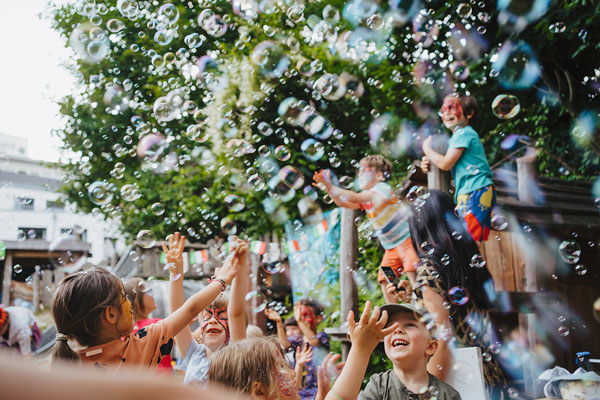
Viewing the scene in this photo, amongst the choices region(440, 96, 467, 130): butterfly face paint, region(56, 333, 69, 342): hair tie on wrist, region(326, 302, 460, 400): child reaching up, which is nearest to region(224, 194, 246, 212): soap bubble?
region(440, 96, 467, 130): butterfly face paint

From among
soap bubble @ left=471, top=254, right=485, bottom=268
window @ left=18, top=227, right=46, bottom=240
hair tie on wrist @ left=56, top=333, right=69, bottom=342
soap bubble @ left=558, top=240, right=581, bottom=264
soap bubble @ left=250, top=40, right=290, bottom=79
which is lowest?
hair tie on wrist @ left=56, top=333, right=69, bottom=342

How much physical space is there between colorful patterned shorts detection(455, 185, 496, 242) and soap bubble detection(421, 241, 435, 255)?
663 mm

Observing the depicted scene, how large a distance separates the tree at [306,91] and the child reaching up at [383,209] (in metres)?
0.42

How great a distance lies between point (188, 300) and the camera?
2.64 meters

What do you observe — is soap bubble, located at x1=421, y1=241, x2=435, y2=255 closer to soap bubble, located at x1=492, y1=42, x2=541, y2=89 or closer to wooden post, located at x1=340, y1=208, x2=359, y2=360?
wooden post, located at x1=340, y1=208, x2=359, y2=360

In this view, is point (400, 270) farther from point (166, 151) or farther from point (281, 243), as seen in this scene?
point (166, 151)

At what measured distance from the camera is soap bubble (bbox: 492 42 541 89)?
6379mm

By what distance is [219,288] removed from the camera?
2.73m

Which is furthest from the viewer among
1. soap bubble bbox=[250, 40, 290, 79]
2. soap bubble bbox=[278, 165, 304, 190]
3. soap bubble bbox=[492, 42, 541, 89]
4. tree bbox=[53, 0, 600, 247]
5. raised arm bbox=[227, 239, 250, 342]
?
soap bubble bbox=[250, 40, 290, 79]

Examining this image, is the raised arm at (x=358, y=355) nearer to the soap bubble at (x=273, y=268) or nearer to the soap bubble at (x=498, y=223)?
the soap bubble at (x=498, y=223)

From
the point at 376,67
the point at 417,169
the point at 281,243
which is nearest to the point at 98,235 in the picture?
the point at 281,243

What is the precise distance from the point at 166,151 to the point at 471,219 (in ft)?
29.5

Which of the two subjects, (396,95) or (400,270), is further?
(396,95)

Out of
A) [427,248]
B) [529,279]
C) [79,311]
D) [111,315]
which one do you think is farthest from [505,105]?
[79,311]
